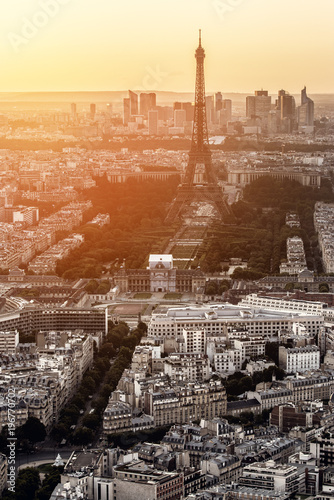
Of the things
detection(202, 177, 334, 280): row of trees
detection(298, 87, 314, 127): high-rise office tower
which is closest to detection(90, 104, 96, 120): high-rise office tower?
detection(298, 87, 314, 127): high-rise office tower

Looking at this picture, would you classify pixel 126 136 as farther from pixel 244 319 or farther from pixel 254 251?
pixel 244 319

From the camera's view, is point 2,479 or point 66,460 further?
point 66,460

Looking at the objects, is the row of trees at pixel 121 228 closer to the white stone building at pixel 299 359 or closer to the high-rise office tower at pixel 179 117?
the high-rise office tower at pixel 179 117

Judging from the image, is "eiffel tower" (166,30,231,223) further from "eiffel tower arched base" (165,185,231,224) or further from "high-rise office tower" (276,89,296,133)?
"high-rise office tower" (276,89,296,133)

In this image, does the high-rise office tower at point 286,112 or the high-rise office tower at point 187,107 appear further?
the high-rise office tower at point 286,112

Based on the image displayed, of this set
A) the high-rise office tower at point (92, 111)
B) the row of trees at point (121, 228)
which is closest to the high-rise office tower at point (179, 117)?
the high-rise office tower at point (92, 111)

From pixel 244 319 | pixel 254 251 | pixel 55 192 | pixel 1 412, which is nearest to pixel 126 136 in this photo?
pixel 55 192
